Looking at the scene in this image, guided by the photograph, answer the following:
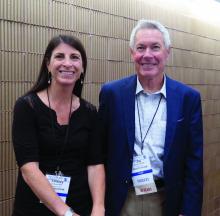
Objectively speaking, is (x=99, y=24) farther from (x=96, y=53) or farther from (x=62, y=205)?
(x=62, y=205)

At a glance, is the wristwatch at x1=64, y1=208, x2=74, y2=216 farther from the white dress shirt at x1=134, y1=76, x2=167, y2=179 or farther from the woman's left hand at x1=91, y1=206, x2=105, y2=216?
the white dress shirt at x1=134, y1=76, x2=167, y2=179

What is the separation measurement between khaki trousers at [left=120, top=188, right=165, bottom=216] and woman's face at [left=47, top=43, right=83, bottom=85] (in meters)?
0.65

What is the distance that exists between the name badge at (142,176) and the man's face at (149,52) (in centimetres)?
41

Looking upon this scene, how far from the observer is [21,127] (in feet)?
6.16

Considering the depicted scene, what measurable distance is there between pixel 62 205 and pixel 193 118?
30.1 inches

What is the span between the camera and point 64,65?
77.5 inches

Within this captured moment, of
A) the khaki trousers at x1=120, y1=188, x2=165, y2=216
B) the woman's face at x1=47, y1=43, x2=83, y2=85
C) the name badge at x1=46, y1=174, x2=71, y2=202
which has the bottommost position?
the khaki trousers at x1=120, y1=188, x2=165, y2=216

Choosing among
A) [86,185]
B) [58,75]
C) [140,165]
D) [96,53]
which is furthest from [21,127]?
[96,53]

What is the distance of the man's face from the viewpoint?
211cm

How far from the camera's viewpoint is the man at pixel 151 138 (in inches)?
83.4

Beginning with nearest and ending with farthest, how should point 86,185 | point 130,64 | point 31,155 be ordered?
1. point 31,155
2. point 86,185
3. point 130,64

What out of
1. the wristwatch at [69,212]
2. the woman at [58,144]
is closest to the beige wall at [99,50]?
the woman at [58,144]

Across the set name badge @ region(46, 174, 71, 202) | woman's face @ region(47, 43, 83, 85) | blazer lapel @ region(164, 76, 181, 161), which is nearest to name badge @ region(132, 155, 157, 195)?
blazer lapel @ region(164, 76, 181, 161)

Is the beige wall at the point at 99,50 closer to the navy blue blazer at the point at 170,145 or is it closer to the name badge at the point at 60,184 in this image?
the navy blue blazer at the point at 170,145
